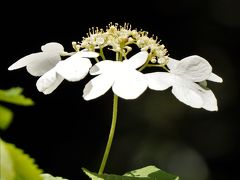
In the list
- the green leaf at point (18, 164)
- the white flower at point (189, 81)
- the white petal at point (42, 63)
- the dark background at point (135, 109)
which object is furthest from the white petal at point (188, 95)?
the dark background at point (135, 109)

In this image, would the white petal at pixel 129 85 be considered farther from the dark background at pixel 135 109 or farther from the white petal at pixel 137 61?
the dark background at pixel 135 109

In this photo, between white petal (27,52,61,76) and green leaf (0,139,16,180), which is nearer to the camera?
green leaf (0,139,16,180)

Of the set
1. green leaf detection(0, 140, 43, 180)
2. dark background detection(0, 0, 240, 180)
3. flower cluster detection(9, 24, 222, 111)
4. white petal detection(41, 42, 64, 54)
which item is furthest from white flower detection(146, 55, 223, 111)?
dark background detection(0, 0, 240, 180)

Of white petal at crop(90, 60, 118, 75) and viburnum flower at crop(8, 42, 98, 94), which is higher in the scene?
white petal at crop(90, 60, 118, 75)

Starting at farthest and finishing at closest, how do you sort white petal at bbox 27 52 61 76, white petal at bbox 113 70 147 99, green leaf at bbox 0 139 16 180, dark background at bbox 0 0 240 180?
dark background at bbox 0 0 240 180
white petal at bbox 27 52 61 76
white petal at bbox 113 70 147 99
green leaf at bbox 0 139 16 180

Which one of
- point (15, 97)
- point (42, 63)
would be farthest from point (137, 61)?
point (15, 97)

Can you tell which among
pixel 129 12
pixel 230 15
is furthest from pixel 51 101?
pixel 230 15

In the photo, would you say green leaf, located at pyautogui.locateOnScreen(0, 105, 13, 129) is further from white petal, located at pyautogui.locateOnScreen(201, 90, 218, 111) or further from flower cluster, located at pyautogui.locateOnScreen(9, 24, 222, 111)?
white petal, located at pyautogui.locateOnScreen(201, 90, 218, 111)
